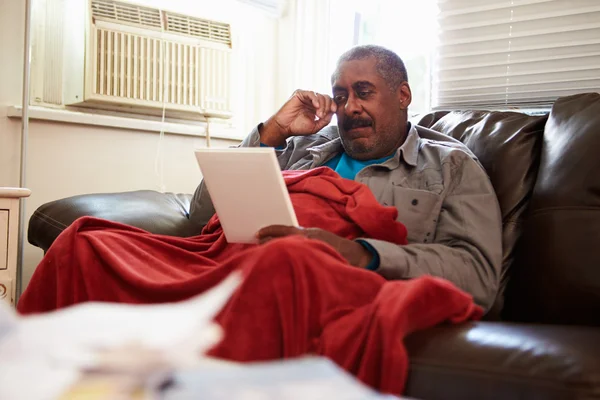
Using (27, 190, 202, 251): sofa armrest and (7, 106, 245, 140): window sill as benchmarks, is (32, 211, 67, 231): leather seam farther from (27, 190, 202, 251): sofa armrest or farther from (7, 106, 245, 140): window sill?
(7, 106, 245, 140): window sill

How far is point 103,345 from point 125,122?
6.44 feet

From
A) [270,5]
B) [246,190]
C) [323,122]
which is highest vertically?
[270,5]

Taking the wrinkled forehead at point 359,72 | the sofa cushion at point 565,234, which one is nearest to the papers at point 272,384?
the sofa cushion at point 565,234

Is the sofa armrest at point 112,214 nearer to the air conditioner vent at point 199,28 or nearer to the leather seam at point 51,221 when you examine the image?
the leather seam at point 51,221

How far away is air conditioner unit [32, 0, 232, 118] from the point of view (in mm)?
2291

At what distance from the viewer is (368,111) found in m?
1.82

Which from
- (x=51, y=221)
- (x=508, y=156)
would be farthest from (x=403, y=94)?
(x=51, y=221)

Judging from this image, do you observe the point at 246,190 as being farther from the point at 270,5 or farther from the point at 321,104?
the point at 270,5

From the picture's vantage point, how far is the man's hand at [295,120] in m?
1.97

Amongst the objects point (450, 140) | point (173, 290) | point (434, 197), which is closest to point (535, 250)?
point (434, 197)

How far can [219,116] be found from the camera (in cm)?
265

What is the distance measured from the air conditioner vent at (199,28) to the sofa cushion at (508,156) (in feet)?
3.91

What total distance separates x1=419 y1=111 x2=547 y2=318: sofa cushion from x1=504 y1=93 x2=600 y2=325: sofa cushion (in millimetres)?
71

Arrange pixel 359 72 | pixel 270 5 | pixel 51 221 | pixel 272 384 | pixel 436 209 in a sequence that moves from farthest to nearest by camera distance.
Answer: pixel 270 5
pixel 359 72
pixel 51 221
pixel 436 209
pixel 272 384
